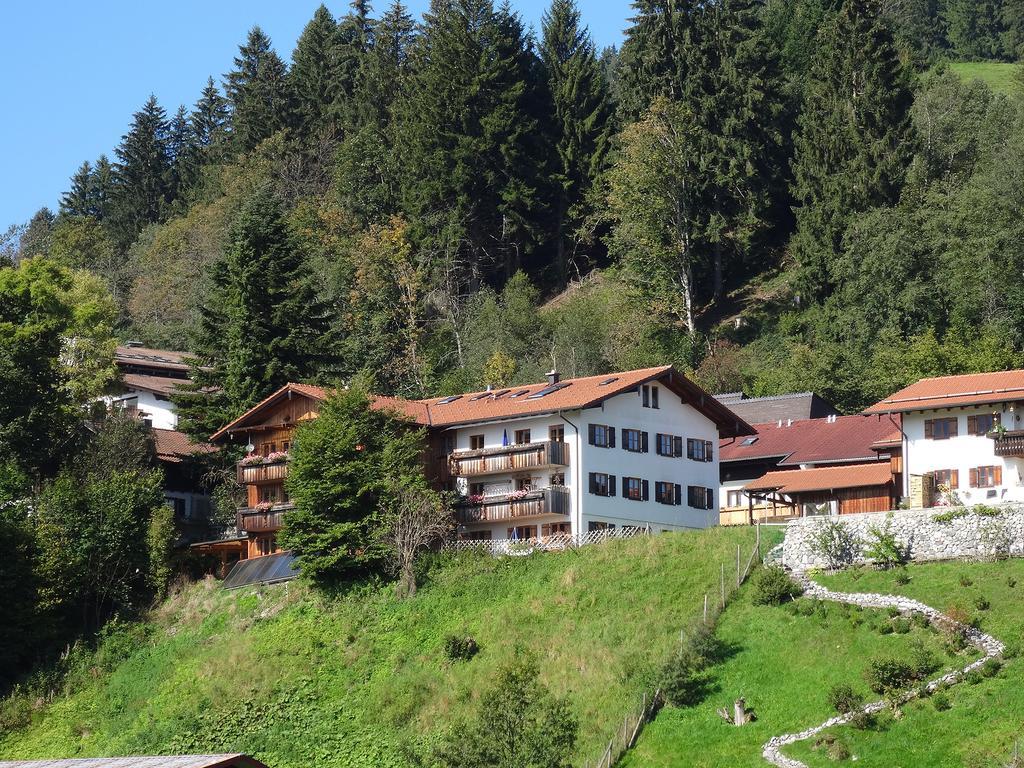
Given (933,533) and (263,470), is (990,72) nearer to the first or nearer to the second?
(263,470)

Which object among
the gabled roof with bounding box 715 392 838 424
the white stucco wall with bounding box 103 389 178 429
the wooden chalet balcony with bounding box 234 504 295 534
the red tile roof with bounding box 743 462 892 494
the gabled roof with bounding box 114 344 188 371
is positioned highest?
the gabled roof with bounding box 114 344 188 371

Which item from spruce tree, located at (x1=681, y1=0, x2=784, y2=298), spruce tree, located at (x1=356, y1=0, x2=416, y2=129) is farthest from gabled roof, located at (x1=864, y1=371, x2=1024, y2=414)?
spruce tree, located at (x1=356, y1=0, x2=416, y2=129)

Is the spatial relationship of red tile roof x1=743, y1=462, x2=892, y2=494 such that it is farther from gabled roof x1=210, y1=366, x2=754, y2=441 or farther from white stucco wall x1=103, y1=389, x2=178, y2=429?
white stucco wall x1=103, y1=389, x2=178, y2=429

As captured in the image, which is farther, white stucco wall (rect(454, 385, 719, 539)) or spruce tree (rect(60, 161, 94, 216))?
spruce tree (rect(60, 161, 94, 216))

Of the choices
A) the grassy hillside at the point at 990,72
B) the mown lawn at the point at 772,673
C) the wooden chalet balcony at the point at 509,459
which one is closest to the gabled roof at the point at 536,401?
the wooden chalet balcony at the point at 509,459

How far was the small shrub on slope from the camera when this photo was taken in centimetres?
5844

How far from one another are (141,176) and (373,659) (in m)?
112

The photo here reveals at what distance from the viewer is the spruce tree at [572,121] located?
393 feet

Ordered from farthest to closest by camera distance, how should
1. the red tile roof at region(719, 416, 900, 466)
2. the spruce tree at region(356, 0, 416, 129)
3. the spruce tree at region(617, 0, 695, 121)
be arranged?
the spruce tree at region(356, 0, 416, 129) < the spruce tree at region(617, 0, 695, 121) < the red tile roof at region(719, 416, 900, 466)

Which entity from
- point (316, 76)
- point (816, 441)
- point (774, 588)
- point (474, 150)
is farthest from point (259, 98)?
point (774, 588)

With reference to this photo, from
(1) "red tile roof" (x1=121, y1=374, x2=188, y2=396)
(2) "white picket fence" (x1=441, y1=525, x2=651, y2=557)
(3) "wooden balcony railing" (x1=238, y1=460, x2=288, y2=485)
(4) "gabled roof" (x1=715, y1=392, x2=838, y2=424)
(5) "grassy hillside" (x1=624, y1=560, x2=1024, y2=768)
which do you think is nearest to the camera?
(5) "grassy hillside" (x1=624, y1=560, x2=1024, y2=768)

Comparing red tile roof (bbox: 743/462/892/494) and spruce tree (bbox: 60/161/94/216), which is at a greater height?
spruce tree (bbox: 60/161/94/216)

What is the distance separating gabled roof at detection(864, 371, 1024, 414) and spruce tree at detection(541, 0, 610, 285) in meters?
47.2

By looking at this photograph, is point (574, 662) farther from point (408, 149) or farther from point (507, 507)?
point (408, 149)
